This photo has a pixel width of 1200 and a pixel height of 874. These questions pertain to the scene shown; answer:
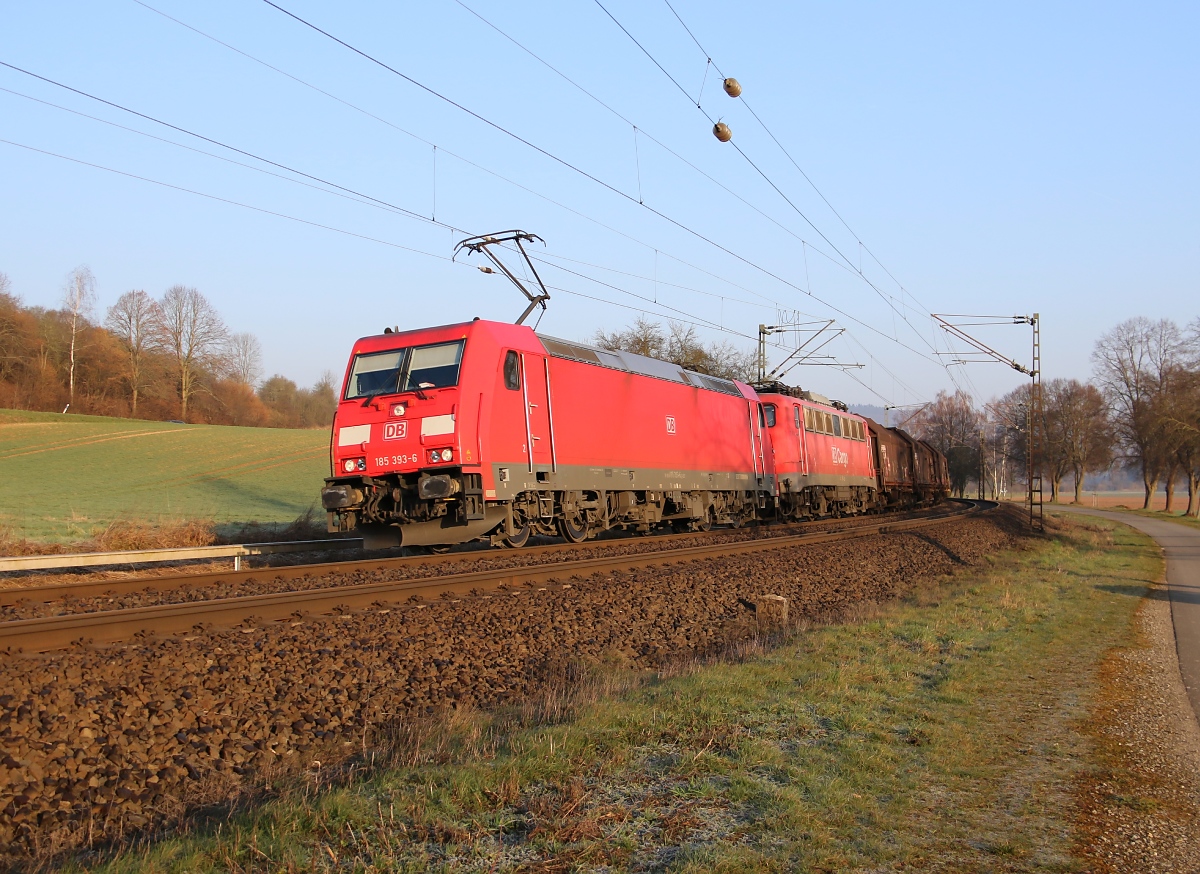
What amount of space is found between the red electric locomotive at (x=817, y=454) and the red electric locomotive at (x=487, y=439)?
8256 millimetres

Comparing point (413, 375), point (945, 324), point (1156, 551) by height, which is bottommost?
point (1156, 551)

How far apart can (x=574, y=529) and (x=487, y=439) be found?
14.2ft

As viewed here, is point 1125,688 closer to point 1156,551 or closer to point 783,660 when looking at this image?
point 783,660

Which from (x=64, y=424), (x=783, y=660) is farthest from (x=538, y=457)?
(x=64, y=424)

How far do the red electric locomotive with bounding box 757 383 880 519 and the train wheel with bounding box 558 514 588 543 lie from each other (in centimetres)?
976

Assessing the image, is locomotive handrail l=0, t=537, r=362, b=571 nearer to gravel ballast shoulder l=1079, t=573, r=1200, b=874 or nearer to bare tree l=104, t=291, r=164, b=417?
gravel ballast shoulder l=1079, t=573, r=1200, b=874

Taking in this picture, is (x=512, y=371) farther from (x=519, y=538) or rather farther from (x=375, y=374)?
(x=519, y=538)

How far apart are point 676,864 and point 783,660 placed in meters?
4.61

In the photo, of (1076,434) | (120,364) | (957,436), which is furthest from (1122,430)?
(120,364)

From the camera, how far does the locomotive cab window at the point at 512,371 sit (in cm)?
1371

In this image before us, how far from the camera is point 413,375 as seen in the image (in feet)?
44.5

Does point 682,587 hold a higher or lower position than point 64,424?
lower

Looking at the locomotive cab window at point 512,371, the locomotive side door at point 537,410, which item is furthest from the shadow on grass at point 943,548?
the locomotive cab window at point 512,371

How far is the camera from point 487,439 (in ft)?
42.7
